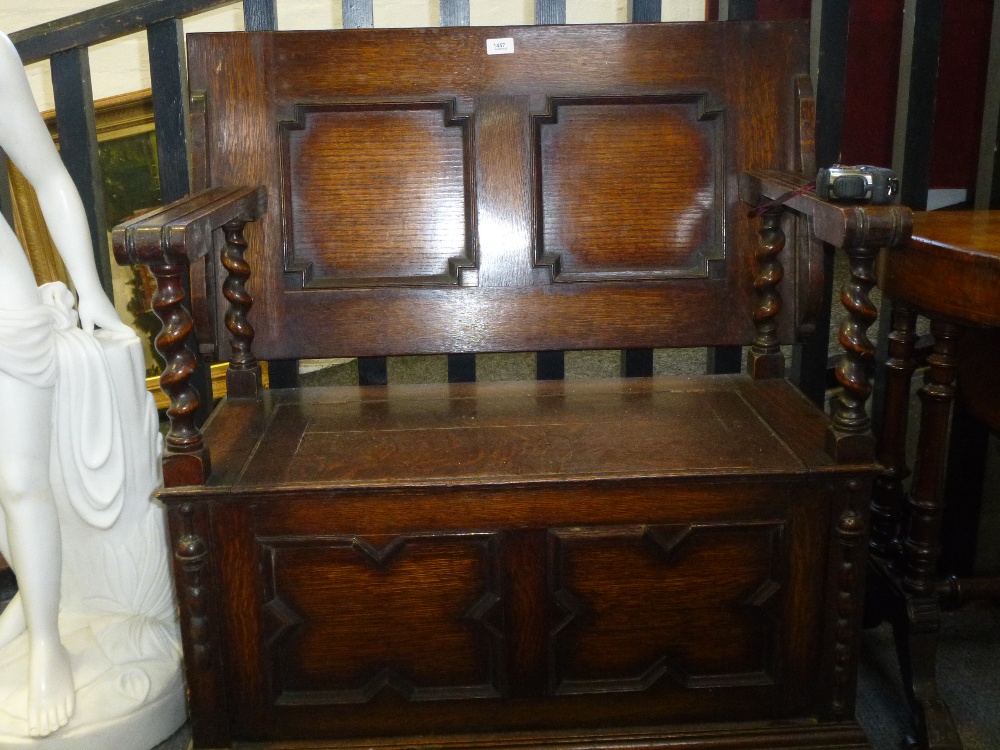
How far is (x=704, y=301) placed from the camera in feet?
6.10

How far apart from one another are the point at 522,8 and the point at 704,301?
1.41m

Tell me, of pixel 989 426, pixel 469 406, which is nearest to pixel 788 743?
pixel 989 426

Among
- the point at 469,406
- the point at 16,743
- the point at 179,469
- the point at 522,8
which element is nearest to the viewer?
the point at 179,469

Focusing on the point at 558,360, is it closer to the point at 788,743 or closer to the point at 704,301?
the point at 704,301

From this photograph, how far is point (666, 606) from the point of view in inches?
58.4

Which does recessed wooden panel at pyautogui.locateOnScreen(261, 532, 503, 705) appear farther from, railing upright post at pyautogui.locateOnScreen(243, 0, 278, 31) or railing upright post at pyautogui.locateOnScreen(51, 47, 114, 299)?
railing upright post at pyautogui.locateOnScreen(243, 0, 278, 31)

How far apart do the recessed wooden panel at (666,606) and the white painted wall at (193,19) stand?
6.22ft

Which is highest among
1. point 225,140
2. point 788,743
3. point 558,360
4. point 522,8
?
point 522,8

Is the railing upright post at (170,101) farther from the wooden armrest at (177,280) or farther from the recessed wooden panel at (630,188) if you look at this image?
the recessed wooden panel at (630,188)

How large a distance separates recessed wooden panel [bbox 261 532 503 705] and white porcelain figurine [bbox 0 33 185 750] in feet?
1.03

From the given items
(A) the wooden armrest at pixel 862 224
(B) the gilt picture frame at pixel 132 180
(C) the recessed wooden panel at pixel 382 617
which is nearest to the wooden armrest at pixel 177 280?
(C) the recessed wooden panel at pixel 382 617

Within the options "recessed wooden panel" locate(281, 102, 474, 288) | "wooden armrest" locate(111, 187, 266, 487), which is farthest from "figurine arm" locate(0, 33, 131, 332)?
"recessed wooden panel" locate(281, 102, 474, 288)

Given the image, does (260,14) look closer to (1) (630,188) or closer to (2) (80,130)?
(2) (80,130)

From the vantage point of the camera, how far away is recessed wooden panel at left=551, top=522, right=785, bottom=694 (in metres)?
1.45
